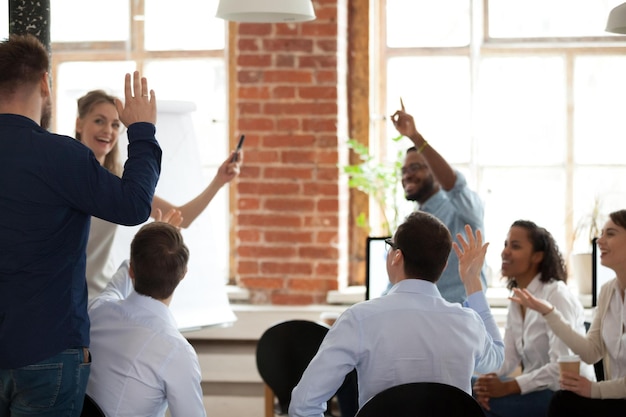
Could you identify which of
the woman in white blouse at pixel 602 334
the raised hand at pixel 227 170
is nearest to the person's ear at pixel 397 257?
the woman in white blouse at pixel 602 334

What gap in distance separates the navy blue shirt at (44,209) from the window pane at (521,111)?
365cm

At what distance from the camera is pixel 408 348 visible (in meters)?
2.43

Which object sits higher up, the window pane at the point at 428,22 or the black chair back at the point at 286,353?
the window pane at the point at 428,22

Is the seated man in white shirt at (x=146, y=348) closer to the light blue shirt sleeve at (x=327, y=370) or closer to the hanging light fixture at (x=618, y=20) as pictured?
the light blue shirt sleeve at (x=327, y=370)

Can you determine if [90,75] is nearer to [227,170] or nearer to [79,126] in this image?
[227,170]

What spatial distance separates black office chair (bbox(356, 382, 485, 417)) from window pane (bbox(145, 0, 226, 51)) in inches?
148

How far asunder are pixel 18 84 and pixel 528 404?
8.47ft

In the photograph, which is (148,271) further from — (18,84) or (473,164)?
(473,164)

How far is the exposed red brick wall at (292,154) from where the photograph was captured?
5203 millimetres

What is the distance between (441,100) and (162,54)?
175cm

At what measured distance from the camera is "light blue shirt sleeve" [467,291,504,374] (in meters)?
2.64

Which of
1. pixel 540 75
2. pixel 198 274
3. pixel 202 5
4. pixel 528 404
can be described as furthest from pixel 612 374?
pixel 202 5

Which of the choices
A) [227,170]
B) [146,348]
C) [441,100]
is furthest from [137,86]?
[441,100]

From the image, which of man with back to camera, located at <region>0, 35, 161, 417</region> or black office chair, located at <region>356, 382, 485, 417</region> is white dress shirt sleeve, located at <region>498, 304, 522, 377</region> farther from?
man with back to camera, located at <region>0, 35, 161, 417</region>
